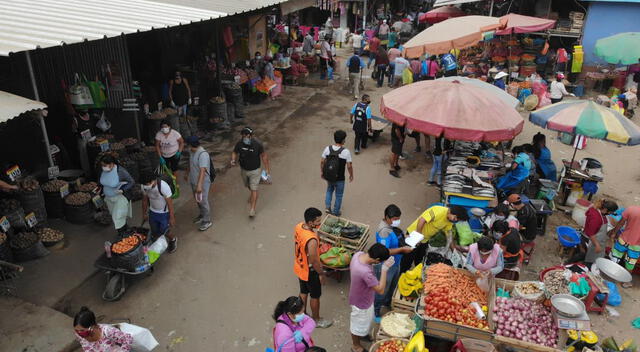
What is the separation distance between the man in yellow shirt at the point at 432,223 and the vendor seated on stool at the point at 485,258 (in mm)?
599

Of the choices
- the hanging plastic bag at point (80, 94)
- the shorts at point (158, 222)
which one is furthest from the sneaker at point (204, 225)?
the hanging plastic bag at point (80, 94)

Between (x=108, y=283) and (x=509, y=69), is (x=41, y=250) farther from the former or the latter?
(x=509, y=69)

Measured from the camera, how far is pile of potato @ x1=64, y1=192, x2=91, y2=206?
7641 mm

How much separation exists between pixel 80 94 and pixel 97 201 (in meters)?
2.44

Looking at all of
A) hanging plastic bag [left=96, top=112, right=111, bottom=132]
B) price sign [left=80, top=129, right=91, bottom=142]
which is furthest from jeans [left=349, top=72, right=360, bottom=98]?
price sign [left=80, top=129, right=91, bottom=142]

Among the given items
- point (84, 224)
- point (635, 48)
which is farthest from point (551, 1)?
point (84, 224)

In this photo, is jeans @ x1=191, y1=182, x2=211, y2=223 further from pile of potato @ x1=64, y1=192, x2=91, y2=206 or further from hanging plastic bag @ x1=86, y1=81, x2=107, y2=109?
hanging plastic bag @ x1=86, y1=81, x2=107, y2=109

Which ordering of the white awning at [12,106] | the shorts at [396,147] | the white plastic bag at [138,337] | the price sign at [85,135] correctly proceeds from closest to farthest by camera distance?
the white plastic bag at [138,337], the white awning at [12,106], the price sign at [85,135], the shorts at [396,147]

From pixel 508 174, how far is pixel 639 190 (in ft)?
13.0

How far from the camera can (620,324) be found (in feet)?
20.4

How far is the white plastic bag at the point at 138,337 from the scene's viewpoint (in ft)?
14.8

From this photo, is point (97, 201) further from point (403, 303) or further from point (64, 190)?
point (403, 303)

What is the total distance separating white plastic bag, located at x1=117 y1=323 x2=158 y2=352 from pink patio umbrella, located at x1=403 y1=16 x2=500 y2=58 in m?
10.4

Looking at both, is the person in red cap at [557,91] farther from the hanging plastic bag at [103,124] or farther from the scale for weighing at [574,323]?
the hanging plastic bag at [103,124]
